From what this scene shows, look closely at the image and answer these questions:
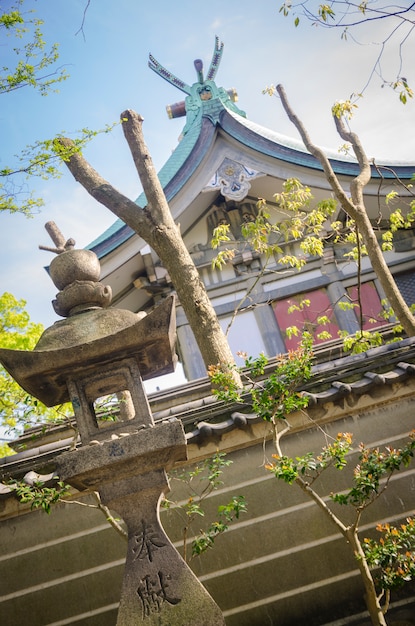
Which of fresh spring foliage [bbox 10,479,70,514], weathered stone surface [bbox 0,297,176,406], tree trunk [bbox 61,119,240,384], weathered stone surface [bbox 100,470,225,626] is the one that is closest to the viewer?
weathered stone surface [bbox 100,470,225,626]

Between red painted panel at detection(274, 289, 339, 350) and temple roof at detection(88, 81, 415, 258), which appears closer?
temple roof at detection(88, 81, 415, 258)

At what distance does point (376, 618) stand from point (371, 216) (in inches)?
384

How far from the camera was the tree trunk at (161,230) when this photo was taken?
22.3 ft

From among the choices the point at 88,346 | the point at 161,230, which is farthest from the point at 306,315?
the point at 88,346

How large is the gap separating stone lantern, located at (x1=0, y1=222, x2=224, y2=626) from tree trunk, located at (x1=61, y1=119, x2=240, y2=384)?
221cm

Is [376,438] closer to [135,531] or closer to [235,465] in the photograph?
[235,465]

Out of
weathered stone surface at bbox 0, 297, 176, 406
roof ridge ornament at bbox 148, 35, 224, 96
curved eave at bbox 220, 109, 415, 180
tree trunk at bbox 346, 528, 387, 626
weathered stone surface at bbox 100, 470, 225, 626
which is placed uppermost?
roof ridge ornament at bbox 148, 35, 224, 96

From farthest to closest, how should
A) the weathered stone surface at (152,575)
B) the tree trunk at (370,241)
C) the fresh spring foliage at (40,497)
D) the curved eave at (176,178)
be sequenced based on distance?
the curved eave at (176,178) → the tree trunk at (370,241) → the fresh spring foliage at (40,497) → the weathered stone surface at (152,575)

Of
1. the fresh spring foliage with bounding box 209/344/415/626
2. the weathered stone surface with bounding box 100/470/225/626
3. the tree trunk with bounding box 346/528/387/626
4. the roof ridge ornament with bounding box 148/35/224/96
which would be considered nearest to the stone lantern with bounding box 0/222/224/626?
the weathered stone surface with bounding box 100/470/225/626

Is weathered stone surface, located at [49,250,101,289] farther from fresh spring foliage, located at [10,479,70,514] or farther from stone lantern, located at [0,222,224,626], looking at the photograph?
fresh spring foliage, located at [10,479,70,514]

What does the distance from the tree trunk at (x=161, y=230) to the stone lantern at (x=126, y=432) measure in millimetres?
2207

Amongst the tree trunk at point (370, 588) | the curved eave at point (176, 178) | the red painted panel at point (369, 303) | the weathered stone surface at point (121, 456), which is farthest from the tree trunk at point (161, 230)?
the red painted panel at point (369, 303)

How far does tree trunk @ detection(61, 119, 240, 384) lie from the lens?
268 inches

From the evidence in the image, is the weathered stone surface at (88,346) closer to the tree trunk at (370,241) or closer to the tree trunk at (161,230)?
the tree trunk at (161,230)
